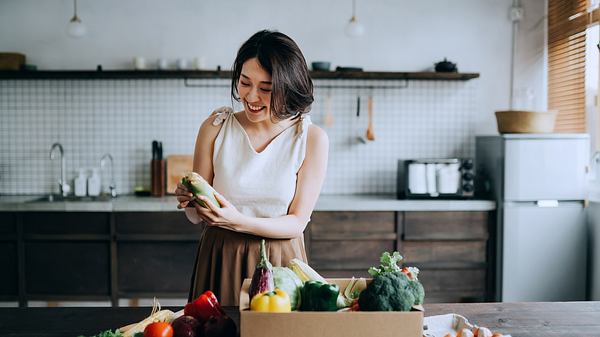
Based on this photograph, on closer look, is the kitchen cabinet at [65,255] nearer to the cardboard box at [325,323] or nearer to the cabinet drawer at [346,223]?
the cabinet drawer at [346,223]

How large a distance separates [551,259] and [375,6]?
7.27 feet

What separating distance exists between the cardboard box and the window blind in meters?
3.29

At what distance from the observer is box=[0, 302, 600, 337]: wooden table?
1459mm

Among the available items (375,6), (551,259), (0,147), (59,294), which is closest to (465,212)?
(551,259)

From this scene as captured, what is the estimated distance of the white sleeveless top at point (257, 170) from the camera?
1812mm

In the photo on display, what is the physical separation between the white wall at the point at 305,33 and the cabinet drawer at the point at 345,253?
1374 mm

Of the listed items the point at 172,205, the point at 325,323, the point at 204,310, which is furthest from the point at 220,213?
the point at 172,205

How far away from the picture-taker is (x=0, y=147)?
4227 millimetres

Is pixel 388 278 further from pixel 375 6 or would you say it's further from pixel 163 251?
pixel 375 6

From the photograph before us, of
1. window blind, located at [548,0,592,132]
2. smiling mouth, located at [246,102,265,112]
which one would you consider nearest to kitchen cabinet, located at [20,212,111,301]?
smiling mouth, located at [246,102,265,112]

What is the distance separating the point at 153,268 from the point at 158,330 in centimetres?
264

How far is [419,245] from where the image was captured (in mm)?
3770

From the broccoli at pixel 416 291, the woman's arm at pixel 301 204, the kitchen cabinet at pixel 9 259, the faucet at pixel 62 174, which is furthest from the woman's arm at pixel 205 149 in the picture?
the faucet at pixel 62 174

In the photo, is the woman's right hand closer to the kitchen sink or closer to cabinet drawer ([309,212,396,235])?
cabinet drawer ([309,212,396,235])
